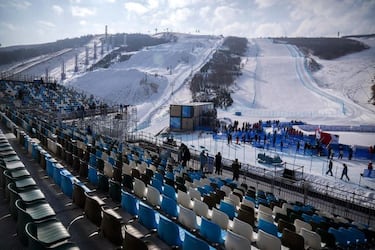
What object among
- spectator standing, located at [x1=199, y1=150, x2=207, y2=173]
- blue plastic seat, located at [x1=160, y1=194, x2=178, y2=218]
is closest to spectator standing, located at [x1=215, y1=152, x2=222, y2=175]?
spectator standing, located at [x1=199, y1=150, x2=207, y2=173]

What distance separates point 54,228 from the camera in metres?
5.04

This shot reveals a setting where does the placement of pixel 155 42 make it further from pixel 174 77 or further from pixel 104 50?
pixel 174 77

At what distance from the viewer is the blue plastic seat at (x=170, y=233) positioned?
225 inches

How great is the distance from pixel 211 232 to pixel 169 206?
1.61m

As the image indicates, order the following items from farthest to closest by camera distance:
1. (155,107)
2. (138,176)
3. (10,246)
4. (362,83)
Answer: (362,83)
(155,107)
(138,176)
(10,246)

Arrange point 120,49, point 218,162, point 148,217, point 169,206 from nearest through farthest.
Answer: point 148,217
point 169,206
point 218,162
point 120,49

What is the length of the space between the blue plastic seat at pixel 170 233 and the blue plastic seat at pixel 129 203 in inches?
52.6

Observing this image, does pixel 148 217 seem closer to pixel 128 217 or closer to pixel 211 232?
pixel 128 217

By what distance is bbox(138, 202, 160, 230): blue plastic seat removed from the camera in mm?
6473

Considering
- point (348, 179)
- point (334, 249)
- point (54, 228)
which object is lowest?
point (348, 179)

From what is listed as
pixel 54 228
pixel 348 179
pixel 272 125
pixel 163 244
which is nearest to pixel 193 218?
pixel 163 244

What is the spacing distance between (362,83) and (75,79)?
78.7 meters

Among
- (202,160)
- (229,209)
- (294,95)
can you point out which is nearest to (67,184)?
(229,209)

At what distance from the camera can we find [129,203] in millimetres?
7262
